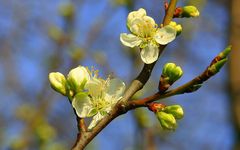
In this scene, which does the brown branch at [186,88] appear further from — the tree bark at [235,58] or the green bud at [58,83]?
the tree bark at [235,58]

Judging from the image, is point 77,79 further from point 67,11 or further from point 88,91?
point 67,11

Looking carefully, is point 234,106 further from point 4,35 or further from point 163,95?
point 4,35

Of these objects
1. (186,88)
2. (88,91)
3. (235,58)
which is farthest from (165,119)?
(235,58)

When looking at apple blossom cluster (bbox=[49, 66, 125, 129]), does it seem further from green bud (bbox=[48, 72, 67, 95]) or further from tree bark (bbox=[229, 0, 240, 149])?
tree bark (bbox=[229, 0, 240, 149])

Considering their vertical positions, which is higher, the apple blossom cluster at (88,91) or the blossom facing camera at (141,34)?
the blossom facing camera at (141,34)

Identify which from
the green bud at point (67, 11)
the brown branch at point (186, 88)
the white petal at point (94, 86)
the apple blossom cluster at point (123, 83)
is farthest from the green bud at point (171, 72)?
the green bud at point (67, 11)

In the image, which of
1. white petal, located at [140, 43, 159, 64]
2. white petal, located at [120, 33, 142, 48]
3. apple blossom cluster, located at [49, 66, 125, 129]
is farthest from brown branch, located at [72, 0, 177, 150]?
white petal, located at [120, 33, 142, 48]
